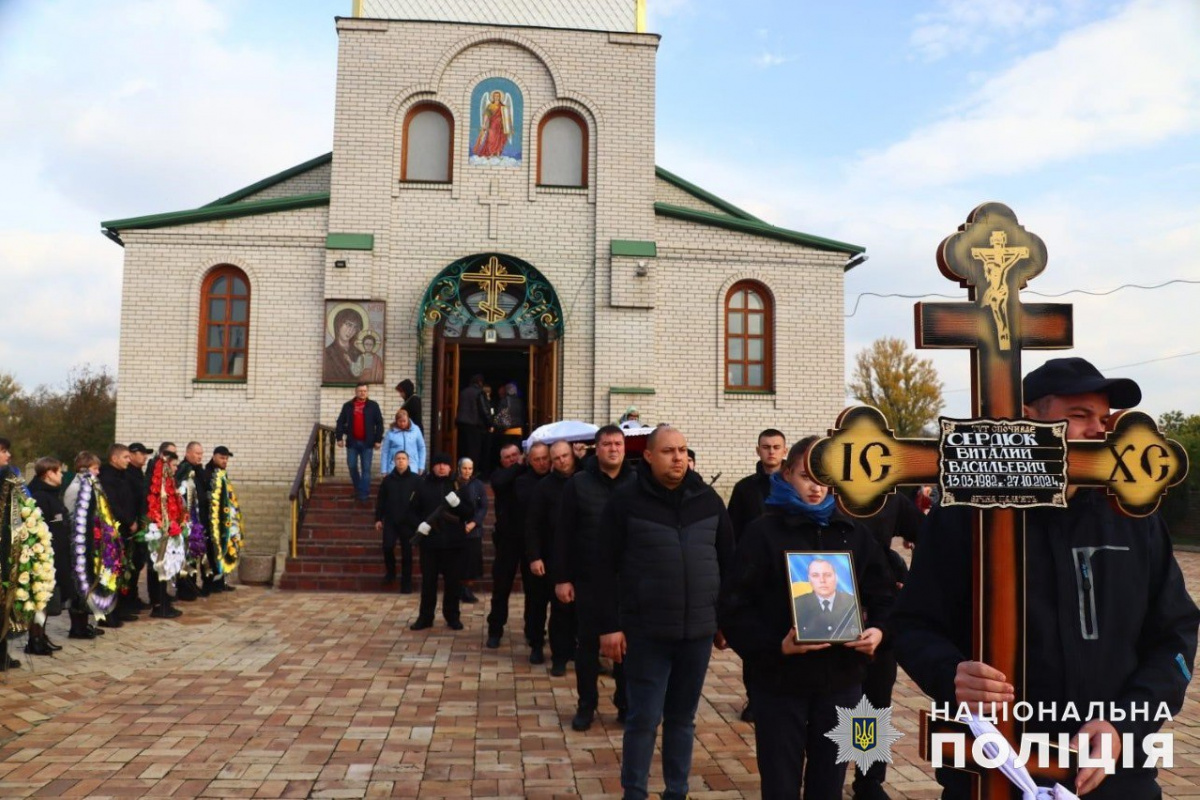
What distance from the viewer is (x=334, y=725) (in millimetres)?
5781

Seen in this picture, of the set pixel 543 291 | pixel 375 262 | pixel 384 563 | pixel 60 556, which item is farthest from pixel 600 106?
pixel 60 556

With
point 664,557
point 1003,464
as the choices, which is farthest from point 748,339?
point 1003,464

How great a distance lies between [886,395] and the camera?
49656 mm

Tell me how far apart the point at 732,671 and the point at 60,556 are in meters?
5.91

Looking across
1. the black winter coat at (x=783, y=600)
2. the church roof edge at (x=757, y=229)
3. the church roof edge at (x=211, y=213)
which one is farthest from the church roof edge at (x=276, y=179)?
the black winter coat at (x=783, y=600)

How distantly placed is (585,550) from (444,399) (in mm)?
10080

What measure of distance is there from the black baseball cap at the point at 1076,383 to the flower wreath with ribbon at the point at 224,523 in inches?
430

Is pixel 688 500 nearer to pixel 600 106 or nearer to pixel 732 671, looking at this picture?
pixel 732 671

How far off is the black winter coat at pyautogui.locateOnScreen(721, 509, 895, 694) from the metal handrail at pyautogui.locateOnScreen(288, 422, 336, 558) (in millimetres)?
10080

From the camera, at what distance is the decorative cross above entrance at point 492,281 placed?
1567 centimetres

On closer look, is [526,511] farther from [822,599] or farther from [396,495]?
[822,599]

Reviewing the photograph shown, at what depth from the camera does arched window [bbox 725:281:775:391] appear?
1647 cm

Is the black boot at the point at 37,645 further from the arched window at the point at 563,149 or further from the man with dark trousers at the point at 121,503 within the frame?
the arched window at the point at 563,149

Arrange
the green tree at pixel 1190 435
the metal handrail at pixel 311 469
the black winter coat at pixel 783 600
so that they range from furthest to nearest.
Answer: the green tree at pixel 1190 435
the metal handrail at pixel 311 469
the black winter coat at pixel 783 600
